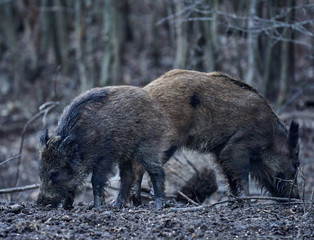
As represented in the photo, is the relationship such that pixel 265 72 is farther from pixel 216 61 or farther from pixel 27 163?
pixel 27 163

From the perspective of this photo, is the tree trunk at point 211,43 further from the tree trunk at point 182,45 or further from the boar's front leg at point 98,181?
the boar's front leg at point 98,181

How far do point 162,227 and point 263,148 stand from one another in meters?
2.62

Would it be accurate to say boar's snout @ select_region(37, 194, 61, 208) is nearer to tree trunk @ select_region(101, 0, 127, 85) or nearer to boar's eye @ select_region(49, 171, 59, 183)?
boar's eye @ select_region(49, 171, 59, 183)

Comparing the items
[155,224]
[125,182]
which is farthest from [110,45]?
[155,224]

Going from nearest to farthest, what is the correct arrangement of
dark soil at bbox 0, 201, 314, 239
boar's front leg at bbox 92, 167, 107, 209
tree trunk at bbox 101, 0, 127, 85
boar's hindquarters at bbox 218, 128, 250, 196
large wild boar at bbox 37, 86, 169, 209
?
dark soil at bbox 0, 201, 314, 239 → large wild boar at bbox 37, 86, 169, 209 → boar's front leg at bbox 92, 167, 107, 209 → boar's hindquarters at bbox 218, 128, 250, 196 → tree trunk at bbox 101, 0, 127, 85

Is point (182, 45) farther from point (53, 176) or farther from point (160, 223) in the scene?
point (160, 223)

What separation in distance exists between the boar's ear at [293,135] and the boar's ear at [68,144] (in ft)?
9.48

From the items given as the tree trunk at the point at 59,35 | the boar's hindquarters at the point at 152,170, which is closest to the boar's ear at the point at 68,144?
the boar's hindquarters at the point at 152,170

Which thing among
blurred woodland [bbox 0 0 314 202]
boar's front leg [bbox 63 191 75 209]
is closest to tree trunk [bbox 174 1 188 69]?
blurred woodland [bbox 0 0 314 202]

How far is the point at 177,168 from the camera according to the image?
8953 mm

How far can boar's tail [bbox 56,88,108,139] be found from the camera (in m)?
6.59

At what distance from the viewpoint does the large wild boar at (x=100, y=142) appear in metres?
6.59

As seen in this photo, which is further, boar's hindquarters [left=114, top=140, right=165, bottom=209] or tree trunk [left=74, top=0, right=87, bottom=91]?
tree trunk [left=74, top=0, right=87, bottom=91]

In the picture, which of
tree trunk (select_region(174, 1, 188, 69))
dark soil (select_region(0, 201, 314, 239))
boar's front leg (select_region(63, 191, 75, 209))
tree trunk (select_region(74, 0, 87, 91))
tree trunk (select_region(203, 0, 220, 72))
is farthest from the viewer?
tree trunk (select_region(74, 0, 87, 91))
